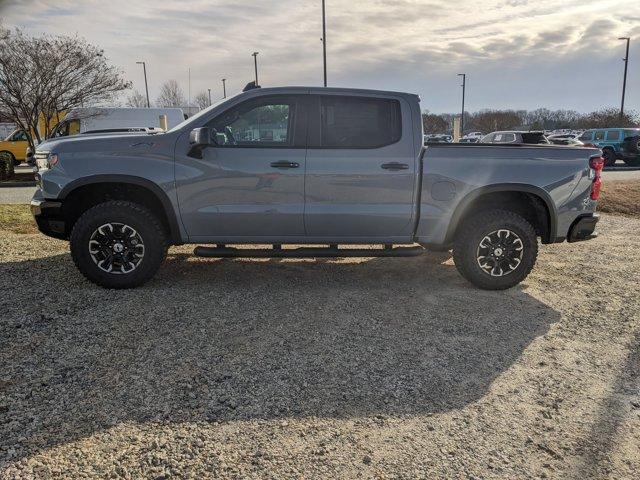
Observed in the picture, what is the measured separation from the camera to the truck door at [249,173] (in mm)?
4793

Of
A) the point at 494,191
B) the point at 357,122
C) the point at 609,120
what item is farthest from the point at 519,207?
the point at 609,120

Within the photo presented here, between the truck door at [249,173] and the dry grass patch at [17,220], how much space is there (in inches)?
176

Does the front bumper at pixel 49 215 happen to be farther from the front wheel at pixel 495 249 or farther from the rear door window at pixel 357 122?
the front wheel at pixel 495 249

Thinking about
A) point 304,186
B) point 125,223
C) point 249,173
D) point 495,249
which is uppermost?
point 249,173

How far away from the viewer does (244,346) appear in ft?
12.4

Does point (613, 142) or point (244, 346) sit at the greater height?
point (613, 142)

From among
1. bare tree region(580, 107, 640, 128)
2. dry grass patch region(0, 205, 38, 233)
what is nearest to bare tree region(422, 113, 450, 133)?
bare tree region(580, 107, 640, 128)

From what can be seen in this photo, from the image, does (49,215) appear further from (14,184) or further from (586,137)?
(586,137)

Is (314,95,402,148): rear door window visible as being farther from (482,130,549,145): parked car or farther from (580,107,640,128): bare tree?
(580,107,640,128): bare tree

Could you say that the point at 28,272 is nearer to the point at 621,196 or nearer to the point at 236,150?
the point at 236,150

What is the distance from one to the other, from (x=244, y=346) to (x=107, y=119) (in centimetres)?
1849

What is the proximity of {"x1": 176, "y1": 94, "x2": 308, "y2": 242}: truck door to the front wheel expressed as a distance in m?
1.63

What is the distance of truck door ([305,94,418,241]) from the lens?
4.83 m

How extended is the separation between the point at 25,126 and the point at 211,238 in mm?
15927
